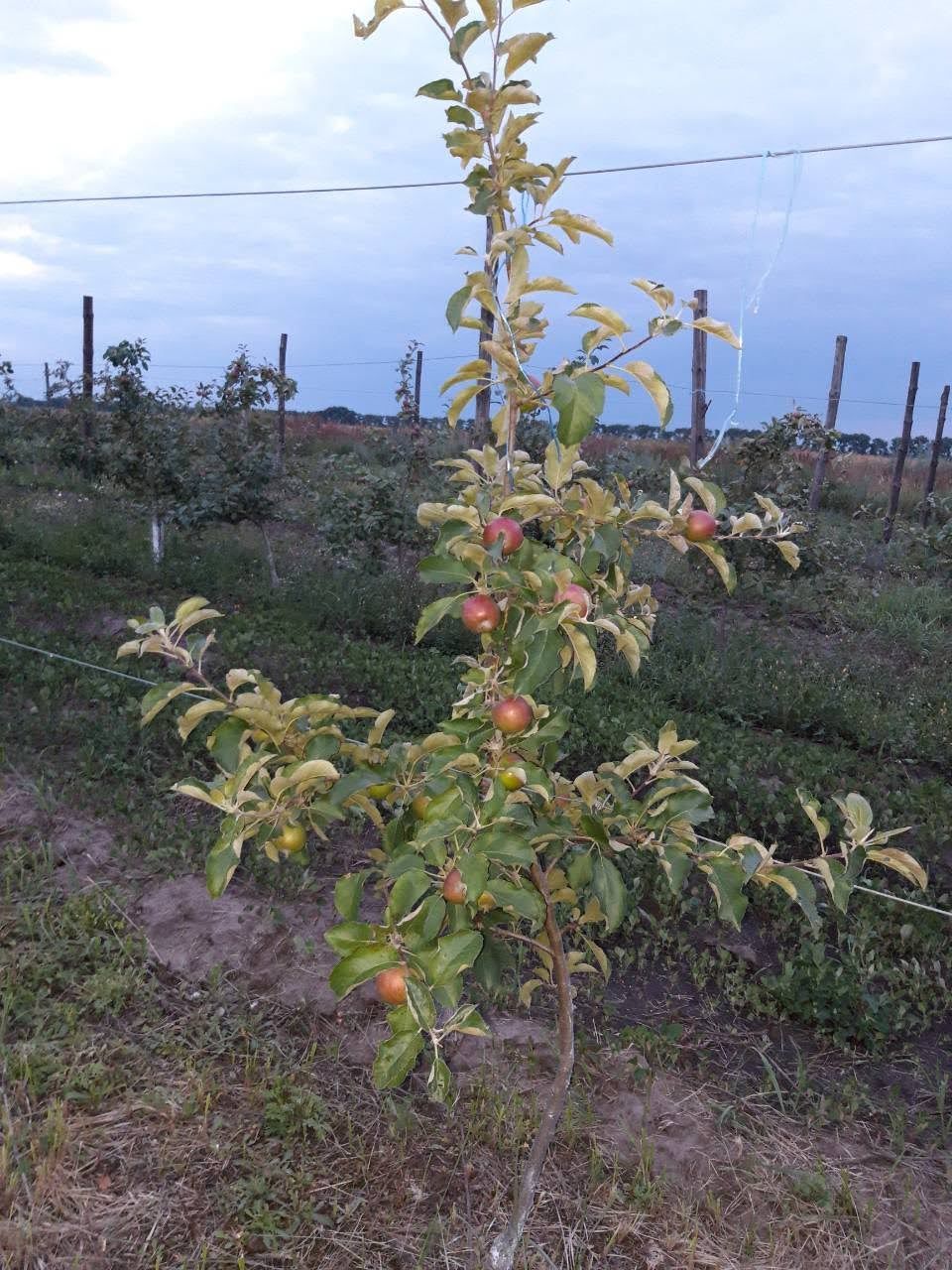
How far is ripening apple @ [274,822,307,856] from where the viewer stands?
6.05 ft

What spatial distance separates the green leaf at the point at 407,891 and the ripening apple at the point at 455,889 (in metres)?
0.03

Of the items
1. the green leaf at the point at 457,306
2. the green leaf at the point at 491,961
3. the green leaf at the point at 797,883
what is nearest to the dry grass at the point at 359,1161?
the green leaf at the point at 491,961

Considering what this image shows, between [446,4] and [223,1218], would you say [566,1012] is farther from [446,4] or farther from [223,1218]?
[446,4]

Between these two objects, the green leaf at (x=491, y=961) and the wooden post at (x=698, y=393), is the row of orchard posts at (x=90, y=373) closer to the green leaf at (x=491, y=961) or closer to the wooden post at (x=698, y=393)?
the wooden post at (x=698, y=393)

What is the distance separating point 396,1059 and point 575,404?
1.00 metres

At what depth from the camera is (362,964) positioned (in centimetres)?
145

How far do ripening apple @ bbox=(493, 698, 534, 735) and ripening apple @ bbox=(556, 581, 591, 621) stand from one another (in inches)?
7.1

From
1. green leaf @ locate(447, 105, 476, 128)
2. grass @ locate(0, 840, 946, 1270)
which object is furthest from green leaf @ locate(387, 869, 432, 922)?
green leaf @ locate(447, 105, 476, 128)

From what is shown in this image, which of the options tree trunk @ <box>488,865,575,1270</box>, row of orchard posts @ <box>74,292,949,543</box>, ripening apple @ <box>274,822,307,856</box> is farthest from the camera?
row of orchard posts @ <box>74,292,949,543</box>

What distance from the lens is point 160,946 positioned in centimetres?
329

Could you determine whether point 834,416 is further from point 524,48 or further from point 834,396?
point 524,48

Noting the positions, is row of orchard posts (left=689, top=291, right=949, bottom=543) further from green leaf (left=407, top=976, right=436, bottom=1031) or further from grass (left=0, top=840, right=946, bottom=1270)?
green leaf (left=407, top=976, right=436, bottom=1031)

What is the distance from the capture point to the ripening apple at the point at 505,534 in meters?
1.59

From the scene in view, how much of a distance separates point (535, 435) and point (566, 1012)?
6.58 meters
